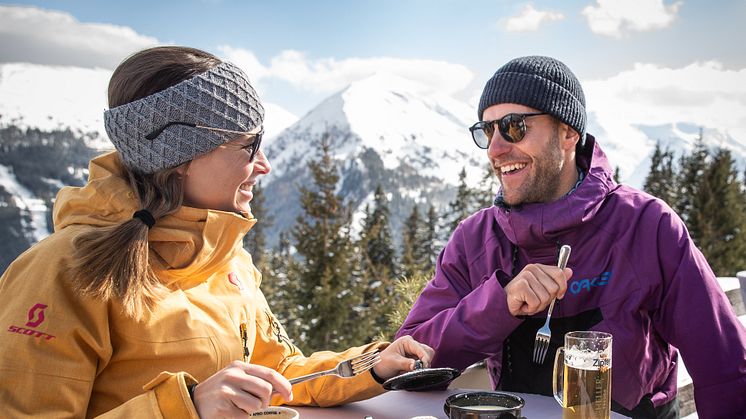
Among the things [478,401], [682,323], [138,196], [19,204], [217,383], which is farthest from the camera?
[19,204]

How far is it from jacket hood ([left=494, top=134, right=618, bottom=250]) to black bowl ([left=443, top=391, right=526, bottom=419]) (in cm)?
109

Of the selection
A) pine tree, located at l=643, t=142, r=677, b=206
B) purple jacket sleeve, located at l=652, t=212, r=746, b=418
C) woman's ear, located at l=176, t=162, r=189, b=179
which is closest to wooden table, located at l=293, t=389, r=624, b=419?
purple jacket sleeve, located at l=652, t=212, r=746, b=418

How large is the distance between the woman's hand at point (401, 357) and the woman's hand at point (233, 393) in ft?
2.97

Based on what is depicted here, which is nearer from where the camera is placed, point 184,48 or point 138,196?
point 138,196

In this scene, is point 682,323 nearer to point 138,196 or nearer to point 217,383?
point 217,383

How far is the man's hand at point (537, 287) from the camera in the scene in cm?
260

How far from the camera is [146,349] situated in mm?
2201

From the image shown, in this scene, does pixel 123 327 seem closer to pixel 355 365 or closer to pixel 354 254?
pixel 355 365

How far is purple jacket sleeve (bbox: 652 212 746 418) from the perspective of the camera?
2.60m

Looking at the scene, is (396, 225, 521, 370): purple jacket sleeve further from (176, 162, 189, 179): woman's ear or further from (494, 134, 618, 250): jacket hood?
(176, 162, 189, 179): woman's ear

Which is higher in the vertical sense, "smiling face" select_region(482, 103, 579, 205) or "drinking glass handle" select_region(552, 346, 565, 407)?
"smiling face" select_region(482, 103, 579, 205)

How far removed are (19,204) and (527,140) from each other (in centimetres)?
21554

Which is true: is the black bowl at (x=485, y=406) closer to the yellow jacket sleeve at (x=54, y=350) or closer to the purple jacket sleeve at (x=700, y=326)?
the yellow jacket sleeve at (x=54, y=350)

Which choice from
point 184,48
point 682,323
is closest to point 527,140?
point 682,323
